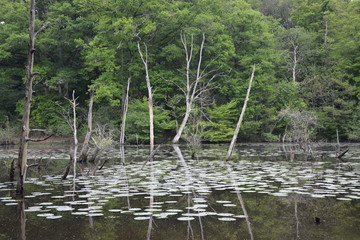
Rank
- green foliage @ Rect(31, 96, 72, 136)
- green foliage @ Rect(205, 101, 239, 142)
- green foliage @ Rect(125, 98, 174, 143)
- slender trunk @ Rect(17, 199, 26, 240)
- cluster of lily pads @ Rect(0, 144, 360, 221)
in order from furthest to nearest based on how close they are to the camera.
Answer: green foliage @ Rect(31, 96, 72, 136)
green foliage @ Rect(125, 98, 174, 143)
green foliage @ Rect(205, 101, 239, 142)
cluster of lily pads @ Rect(0, 144, 360, 221)
slender trunk @ Rect(17, 199, 26, 240)

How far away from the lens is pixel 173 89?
3612 centimetres

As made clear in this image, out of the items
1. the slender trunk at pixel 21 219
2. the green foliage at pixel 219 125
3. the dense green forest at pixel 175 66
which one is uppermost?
the dense green forest at pixel 175 66

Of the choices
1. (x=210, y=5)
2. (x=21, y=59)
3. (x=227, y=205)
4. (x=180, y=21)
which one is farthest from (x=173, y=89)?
(x=227, y=205)

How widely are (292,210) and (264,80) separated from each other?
96.1 ft

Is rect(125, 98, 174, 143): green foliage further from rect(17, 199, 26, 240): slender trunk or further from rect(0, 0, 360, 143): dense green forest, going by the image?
rect(17, 199, 26, 240): slender trunk

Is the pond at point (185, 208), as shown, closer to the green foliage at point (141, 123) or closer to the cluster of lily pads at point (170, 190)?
the cluster of lily pads at point (170, 190)

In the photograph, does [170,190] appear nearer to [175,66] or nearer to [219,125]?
[219,125]

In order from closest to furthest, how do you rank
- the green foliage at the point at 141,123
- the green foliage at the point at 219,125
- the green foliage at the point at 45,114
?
the green foliage at the point at 219,125, the green foliage at the point at 141,123, the green foliage at the point at 45,114

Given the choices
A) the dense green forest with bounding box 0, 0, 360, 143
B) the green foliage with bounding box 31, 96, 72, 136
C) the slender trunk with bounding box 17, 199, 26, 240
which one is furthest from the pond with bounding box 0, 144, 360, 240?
the green foliage with bounding box 31, 96, 72, 136

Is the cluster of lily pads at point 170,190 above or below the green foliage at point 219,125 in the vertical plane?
below

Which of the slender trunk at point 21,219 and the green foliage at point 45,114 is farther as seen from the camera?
the green foliage at point 45,114

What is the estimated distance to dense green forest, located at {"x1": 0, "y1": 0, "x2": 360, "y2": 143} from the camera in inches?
1264

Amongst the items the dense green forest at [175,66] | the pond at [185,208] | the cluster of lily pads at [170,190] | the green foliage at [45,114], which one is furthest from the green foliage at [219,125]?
the pond at [185,208]

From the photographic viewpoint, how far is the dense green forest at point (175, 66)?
32.1m
